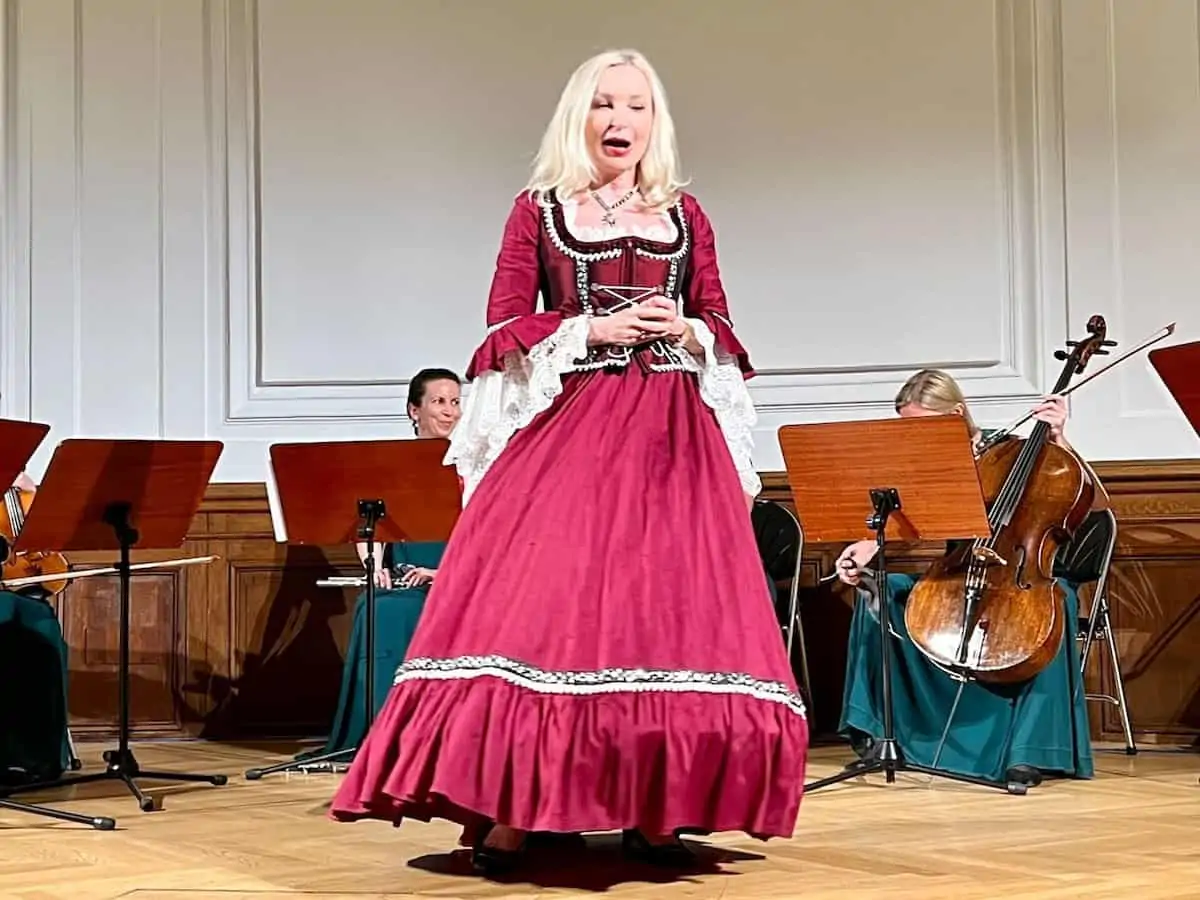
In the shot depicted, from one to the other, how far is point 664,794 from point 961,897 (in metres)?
0.46

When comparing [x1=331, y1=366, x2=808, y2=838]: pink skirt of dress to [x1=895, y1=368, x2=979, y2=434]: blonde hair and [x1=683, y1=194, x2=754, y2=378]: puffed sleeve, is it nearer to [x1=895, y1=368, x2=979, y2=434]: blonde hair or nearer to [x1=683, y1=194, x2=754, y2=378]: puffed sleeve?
[x1=683, y1=194, x2=754, y2=378]: puffed sleeve

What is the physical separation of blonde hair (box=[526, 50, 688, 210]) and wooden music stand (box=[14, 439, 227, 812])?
4.66 ft

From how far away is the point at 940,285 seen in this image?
18.7 ft

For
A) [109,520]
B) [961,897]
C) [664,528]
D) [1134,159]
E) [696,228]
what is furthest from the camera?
[1134,159]

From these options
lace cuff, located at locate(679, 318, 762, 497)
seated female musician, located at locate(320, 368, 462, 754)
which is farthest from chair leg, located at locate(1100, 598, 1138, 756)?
lace cuff, located at locate(679, 318, 762, 497)

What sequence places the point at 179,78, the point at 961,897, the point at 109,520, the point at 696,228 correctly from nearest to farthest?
the point at 961,897 < the point at 696,228 < the point at 109,520 < the point at 179,78

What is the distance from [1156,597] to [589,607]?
3.12m

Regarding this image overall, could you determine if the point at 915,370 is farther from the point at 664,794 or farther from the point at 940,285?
the point at 664,794

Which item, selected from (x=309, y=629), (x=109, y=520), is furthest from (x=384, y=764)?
(x=309, y=629)

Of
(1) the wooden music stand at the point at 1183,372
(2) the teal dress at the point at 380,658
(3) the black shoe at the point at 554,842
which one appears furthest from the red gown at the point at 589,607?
(2) the teal dress at the point at 380,658

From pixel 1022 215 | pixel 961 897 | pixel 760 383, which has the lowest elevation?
pixel 961 897

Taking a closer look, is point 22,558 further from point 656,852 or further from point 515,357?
point 656,852

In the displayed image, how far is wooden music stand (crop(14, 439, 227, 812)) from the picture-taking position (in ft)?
12.6

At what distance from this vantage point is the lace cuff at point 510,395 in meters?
2.86
